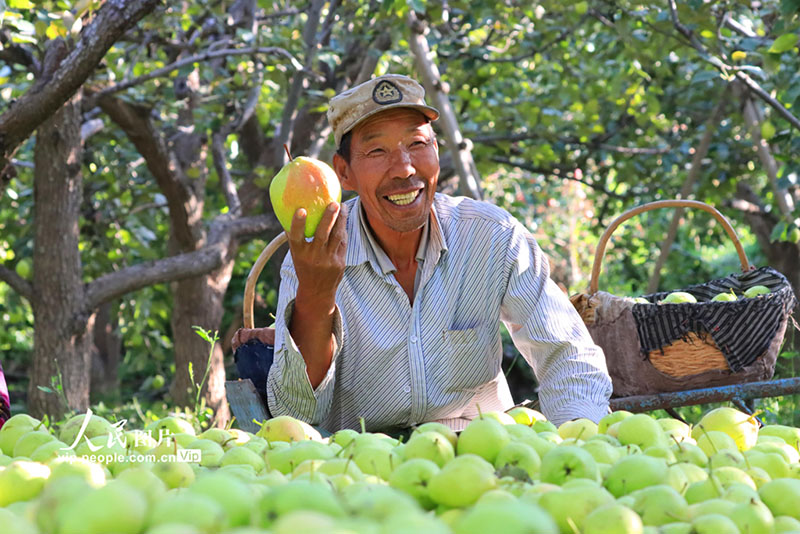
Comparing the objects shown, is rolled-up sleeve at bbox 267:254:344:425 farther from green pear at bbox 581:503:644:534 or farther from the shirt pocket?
green pear at bbox 581:503:644:534

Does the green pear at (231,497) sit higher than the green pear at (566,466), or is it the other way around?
the green pear at (231,497)

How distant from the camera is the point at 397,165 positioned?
93.6 inches

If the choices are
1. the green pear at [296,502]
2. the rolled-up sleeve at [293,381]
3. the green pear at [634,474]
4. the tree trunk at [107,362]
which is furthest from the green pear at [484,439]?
the tree trunk at [107,362]

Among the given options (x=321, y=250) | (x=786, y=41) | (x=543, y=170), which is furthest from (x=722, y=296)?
(x=543, y=170)

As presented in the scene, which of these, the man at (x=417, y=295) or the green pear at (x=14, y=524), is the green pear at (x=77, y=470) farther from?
the man at (x=417, y=295)

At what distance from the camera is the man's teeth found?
239 cm

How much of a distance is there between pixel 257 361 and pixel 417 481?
1.53 metres

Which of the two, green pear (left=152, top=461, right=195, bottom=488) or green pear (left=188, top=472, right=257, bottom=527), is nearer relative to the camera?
green pear (left=188, top=472, right=257, bottom=527)

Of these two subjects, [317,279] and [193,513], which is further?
[317,279]

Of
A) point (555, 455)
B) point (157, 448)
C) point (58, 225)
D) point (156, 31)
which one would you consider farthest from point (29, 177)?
point (555, 455)

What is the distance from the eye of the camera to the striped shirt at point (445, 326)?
2307 mm

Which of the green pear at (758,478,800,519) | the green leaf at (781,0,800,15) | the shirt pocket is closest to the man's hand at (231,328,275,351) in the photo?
the shirt pocket

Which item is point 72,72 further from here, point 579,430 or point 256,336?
point 579,430

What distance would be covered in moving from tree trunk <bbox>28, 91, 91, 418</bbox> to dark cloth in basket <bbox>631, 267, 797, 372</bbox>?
279cm
